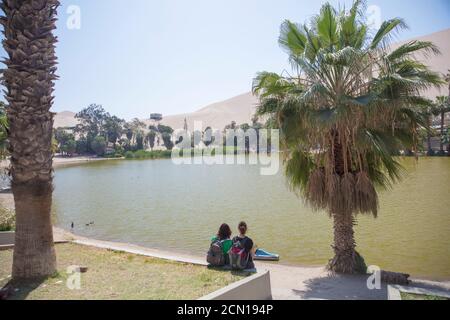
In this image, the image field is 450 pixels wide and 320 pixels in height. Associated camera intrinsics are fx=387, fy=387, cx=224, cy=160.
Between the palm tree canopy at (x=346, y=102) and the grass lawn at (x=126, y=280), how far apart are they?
151 inches

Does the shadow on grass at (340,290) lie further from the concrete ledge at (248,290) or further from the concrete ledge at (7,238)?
the concrete ledge at (7,238)

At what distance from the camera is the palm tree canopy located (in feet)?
29.7

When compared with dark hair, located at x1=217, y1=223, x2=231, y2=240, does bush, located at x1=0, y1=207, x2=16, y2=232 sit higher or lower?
lower

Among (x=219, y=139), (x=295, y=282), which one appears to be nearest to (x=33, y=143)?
(x=295, y=282)

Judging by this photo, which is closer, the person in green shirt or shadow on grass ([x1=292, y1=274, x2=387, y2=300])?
shadow on grass ([x1=292, y1=274, x2=387, y2=300])

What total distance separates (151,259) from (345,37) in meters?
7.71

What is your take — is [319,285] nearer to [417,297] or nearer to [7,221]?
[417,297]

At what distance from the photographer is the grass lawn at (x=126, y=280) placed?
6773 mm

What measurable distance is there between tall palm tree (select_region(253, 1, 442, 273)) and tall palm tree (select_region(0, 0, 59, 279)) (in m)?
5.43

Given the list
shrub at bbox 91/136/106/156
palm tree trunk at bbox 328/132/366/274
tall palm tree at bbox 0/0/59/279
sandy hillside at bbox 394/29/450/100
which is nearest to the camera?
tall palm tree at bbox 0/0/59/279

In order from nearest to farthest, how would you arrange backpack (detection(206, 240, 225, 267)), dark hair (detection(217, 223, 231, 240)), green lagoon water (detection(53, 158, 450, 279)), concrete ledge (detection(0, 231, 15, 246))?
backpack (detection(206, 240, 225, 267))
dark hair (detection(217, 223, 231, 240))
concrete ledge (detection(0, 231, 15, 246))
green lagoon water (detection(53, 158, 450, 279))

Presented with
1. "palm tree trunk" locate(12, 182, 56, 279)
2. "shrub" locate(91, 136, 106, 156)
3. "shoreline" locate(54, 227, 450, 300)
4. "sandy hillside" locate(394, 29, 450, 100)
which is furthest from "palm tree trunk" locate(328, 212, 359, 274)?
"sandy hillside" locate(394, 29, 450, 100)

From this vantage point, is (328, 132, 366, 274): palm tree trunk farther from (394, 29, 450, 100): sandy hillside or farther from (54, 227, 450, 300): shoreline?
(394, 29, 450, 100): sandy hillside
